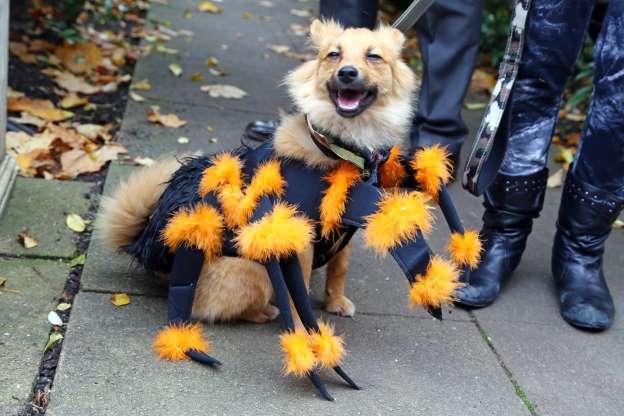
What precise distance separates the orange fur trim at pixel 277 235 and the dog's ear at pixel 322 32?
0.57m

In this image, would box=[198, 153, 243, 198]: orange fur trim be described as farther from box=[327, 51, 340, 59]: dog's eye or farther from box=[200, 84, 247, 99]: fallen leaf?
box=[200, 84, 247, 99]: fallen leaf

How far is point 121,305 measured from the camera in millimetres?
2697

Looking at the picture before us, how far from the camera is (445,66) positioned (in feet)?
12.9

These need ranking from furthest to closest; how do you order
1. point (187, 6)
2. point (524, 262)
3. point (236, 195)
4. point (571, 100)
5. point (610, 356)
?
point (187, 6)
point (571, 100)
point (524, 262)
point (610, 356)
point (236, 195)

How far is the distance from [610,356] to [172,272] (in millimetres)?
1634

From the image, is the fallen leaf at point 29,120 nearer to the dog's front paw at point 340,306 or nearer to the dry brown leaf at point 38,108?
the dry brown leaf at point 38,108

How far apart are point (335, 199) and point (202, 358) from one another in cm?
66

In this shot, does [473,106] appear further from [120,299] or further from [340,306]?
[120,299]

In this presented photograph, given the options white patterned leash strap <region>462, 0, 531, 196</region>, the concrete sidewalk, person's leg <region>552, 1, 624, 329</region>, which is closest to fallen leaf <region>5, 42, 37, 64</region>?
the concrete sidewalk

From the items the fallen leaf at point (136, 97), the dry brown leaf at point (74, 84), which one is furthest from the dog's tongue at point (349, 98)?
the dry brown leaf at point (74, 84)

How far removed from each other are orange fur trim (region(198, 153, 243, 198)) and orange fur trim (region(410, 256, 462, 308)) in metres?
0.66

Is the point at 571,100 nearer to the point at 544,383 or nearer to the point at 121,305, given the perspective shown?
the point at 544,383

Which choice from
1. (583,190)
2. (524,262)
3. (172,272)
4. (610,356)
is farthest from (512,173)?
(172,272)

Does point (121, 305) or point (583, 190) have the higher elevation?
point (583, 190)
